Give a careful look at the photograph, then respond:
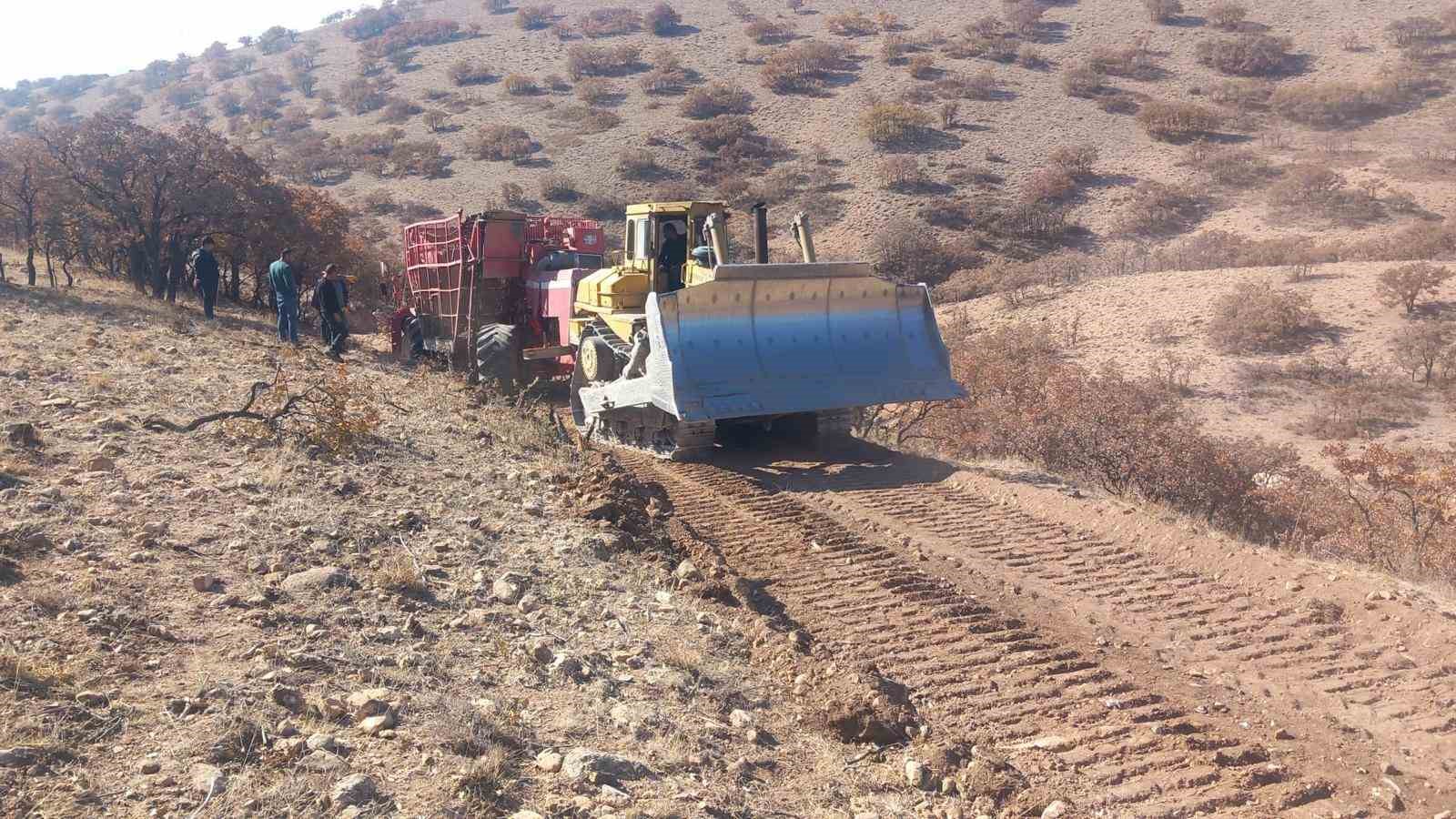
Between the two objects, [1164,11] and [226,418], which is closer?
[226,418]

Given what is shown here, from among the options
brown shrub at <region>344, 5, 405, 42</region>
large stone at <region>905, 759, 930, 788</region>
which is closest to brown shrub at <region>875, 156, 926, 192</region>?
large stone at <region>905, 759, 930, 788</region>

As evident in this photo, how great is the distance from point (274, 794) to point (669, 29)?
61055 millimetres

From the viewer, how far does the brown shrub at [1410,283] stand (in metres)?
20.5

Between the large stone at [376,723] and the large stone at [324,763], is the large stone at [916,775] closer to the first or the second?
the large stone at [376,723]

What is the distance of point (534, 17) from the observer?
64.9 meters

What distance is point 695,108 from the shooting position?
47.0m

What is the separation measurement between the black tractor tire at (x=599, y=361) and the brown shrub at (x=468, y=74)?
156ft

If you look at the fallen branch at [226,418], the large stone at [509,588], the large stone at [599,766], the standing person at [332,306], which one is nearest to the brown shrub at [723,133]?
the standing person at [332,306]

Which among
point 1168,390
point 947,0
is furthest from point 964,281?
point 947,0

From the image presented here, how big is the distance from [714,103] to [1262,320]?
31.4m

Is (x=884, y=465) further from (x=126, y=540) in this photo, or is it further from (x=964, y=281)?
(x=964, y=281)

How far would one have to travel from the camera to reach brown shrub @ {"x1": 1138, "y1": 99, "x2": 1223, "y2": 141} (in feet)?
133

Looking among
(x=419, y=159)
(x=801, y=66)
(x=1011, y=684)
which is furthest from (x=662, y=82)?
(x=1011, y=684)

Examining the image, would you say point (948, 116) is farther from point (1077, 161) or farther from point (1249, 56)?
point (1249, 56)
